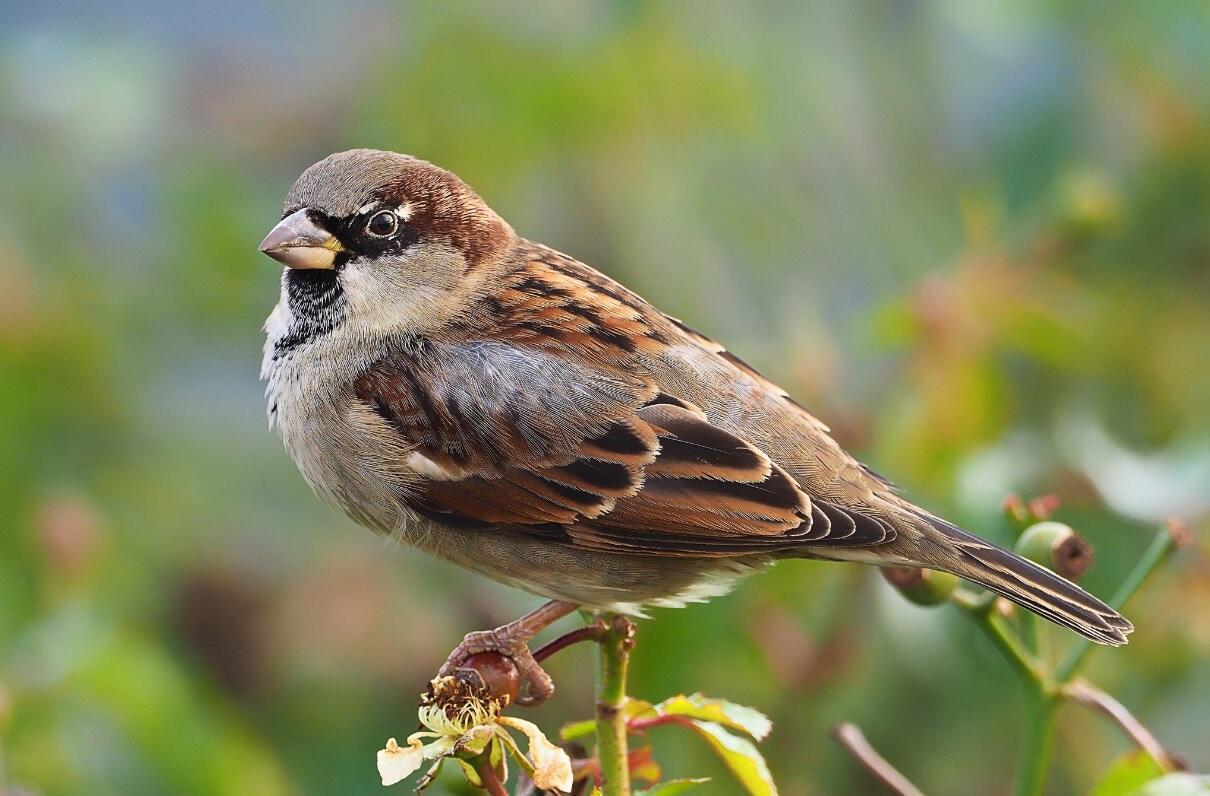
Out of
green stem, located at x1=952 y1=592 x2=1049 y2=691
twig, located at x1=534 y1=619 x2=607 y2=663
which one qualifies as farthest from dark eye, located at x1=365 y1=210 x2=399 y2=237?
green stem, located at x1=952 y1=592 x2=1049 y2=691

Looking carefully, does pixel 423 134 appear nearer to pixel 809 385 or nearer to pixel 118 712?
pixel 809 385

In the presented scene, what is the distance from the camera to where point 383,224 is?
8.09 ft

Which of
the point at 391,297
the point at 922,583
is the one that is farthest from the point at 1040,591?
the point at 391,297

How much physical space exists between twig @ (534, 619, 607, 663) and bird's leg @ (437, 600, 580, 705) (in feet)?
0.24

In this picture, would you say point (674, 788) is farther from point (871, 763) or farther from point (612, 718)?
point (871, 763)

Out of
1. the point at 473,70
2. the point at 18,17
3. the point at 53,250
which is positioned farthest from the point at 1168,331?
the point at 18,17

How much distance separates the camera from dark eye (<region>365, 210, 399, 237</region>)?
2451mm

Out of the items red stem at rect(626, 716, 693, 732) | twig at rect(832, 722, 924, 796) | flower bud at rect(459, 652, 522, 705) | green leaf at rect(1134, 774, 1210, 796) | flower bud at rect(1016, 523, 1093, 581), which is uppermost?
flower bud at rect(1016, 523, 1093, 581)

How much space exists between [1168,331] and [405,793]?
1.77 meters

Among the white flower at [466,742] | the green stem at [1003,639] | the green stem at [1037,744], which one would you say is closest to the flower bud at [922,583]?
the green stem at [1003,639]

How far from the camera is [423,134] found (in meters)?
→ 3.74

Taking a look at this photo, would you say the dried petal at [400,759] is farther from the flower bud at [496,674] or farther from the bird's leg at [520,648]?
the bird's leg at [520,648]

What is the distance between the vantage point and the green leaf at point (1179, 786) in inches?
56.0

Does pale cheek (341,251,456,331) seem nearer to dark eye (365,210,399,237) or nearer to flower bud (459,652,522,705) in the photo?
dark eye (365,210,399,237)
